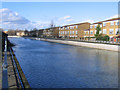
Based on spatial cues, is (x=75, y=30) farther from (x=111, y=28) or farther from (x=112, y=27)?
(x=112, y=27)

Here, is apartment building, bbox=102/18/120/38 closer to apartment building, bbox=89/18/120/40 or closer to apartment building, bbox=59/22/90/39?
apartment building, bbox=89/18/120/40

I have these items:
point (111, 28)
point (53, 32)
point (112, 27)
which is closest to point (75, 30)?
point (53, 32)

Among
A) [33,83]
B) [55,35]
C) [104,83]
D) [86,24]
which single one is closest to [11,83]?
[33,83]

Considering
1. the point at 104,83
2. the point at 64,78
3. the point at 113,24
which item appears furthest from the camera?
the point at 113,24

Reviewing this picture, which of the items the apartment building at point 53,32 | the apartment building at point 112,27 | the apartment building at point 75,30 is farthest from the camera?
the apartment building at point 53,32

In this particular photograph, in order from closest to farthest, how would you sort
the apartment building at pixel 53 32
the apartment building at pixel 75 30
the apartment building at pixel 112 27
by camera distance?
the apartment building at pixel 112 27, the apartment building at pixel 75 30, the apartment building at pixel 53 32

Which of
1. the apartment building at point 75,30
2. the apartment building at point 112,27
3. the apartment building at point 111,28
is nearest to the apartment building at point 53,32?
the apartment building at point 75,30

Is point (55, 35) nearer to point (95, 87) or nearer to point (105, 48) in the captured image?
point (105, 48)

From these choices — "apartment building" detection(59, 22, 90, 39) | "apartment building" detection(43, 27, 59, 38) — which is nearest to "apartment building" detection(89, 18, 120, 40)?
"apartment building" detection(59, 22, 90, 39)

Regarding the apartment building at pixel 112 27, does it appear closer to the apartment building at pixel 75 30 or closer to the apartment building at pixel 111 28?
the apartment building at pixel 111 28

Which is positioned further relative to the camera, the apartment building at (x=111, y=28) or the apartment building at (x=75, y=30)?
the apartment building at (x=75, y=30)

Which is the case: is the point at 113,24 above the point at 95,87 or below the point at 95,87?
above

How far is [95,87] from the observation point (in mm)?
11016

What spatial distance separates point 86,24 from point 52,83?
80.5 metres
